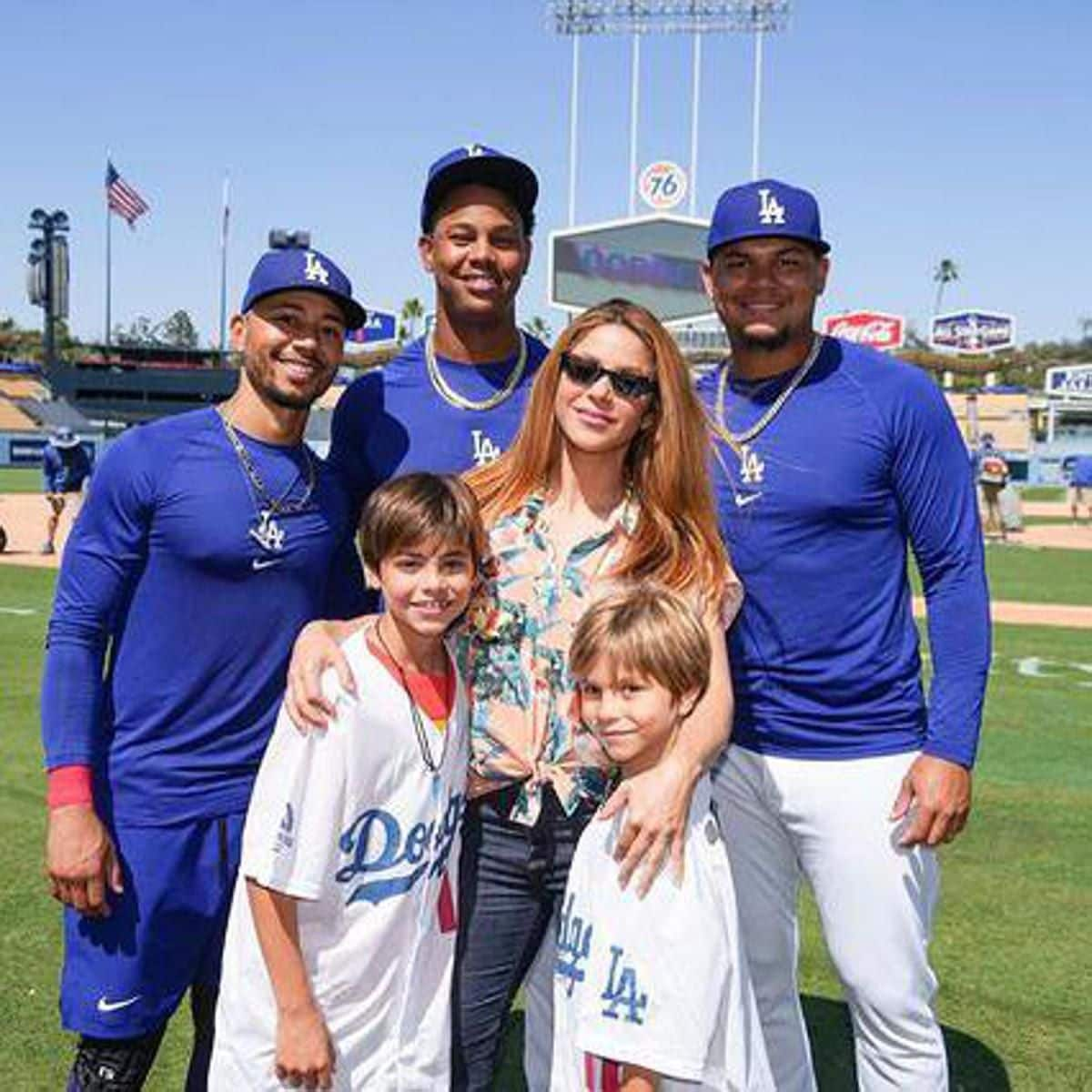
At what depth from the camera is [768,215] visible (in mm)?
3279

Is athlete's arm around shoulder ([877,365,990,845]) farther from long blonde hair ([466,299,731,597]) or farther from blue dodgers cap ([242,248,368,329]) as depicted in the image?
blue dodgers cap ([242,248,368,329])

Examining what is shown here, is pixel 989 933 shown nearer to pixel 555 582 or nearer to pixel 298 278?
pixel 555 582

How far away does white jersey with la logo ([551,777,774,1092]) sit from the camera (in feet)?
8.01

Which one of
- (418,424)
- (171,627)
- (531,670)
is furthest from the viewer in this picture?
(418,424)

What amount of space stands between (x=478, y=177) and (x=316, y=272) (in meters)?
0.55

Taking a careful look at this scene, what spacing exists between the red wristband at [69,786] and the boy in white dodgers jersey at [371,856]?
47 cm

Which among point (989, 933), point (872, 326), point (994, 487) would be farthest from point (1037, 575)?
point (872, 326)

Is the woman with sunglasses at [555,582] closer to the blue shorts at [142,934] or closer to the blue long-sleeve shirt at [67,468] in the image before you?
the blue shorts at [142,934]

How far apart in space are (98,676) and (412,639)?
83 centimetres

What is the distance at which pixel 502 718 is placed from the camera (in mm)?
2826

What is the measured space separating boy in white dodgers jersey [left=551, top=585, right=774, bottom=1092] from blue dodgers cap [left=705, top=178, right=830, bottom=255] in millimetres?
1100

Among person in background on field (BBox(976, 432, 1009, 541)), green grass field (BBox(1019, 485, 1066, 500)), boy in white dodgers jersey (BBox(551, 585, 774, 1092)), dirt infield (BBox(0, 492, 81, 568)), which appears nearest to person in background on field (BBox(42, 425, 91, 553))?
dirt infield (BBox(0, 492, 81, 568))

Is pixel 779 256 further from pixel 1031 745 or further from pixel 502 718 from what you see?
pixel 1031 745

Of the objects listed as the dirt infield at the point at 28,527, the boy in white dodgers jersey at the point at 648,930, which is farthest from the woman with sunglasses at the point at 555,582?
the dirt infield at the point at 28,527
